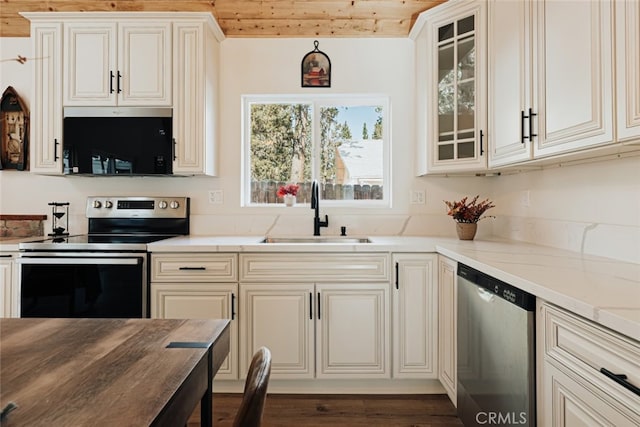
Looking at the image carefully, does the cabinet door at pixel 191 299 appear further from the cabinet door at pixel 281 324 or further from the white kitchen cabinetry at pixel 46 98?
the white kitchen cabinetry at pixel 46 98

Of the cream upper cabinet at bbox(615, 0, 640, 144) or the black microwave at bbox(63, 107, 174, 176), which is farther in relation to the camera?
the black microwave at bbox(63, 107, 174, 176)

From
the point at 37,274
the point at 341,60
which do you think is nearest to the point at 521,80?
the point at 341,60

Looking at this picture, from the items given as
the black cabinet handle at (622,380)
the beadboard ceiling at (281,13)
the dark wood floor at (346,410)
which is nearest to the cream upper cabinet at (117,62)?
the beadboard ceiling at (281,13)

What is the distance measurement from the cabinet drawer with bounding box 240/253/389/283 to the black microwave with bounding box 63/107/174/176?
948 millimetres

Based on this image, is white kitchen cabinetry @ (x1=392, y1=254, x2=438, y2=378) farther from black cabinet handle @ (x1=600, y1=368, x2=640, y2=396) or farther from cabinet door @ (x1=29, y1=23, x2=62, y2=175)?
cabinet door @ (x1=29, y1=23, x2=62, y2=175)

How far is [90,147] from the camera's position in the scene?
250 cm

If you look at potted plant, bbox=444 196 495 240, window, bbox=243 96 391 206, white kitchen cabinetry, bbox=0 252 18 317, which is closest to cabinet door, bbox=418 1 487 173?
potted plant, bbox=444 196 495 240

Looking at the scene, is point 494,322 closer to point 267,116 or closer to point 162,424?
point 162,424

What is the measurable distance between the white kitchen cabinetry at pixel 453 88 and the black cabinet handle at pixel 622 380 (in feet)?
4.97

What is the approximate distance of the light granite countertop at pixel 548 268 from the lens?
894 mm

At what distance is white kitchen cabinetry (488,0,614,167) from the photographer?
1.27 meters

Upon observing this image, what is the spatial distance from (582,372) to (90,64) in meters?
3.07

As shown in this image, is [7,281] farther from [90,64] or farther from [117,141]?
[90,64]

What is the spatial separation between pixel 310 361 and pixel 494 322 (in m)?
1.16
